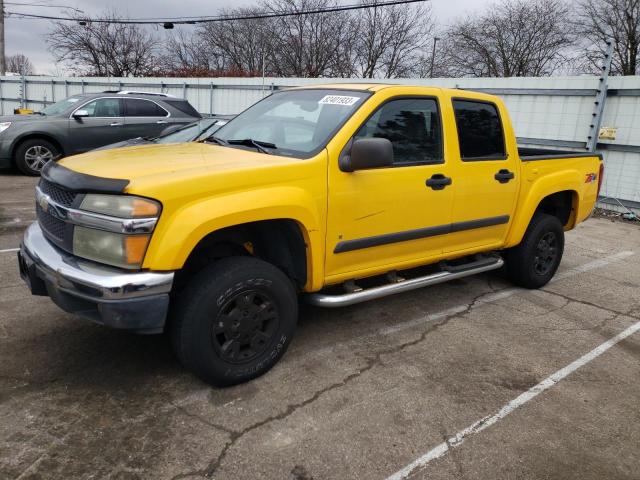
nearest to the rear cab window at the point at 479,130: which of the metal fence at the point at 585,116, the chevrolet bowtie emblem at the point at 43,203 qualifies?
the chevrolet bowtie emblem at the point at 43,203

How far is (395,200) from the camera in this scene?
3.61 meters

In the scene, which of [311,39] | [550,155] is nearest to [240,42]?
[311,39]

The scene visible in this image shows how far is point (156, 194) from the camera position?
2.60 meters

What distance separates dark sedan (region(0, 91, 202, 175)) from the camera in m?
9.84

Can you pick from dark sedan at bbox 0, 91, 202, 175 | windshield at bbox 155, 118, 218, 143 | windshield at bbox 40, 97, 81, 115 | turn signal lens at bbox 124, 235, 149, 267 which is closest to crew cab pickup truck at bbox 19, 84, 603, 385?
turn signal lens at bbox 124, 235, 149, 267

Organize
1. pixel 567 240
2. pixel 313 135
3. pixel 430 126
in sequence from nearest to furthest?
pixel 313 135 → pixel 430 126 → pixel 567 240

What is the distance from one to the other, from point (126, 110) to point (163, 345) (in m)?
8.35

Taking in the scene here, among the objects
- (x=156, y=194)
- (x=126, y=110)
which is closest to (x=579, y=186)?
(x=156, y=194)

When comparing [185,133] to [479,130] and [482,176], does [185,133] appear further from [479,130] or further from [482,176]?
[482,176]

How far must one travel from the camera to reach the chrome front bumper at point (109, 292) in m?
2.58

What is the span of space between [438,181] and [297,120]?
1161 millimetres

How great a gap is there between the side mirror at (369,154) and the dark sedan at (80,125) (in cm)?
857

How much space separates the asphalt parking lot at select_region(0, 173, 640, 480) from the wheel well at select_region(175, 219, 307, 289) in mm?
647

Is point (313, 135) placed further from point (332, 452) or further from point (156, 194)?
point (332, 452)
